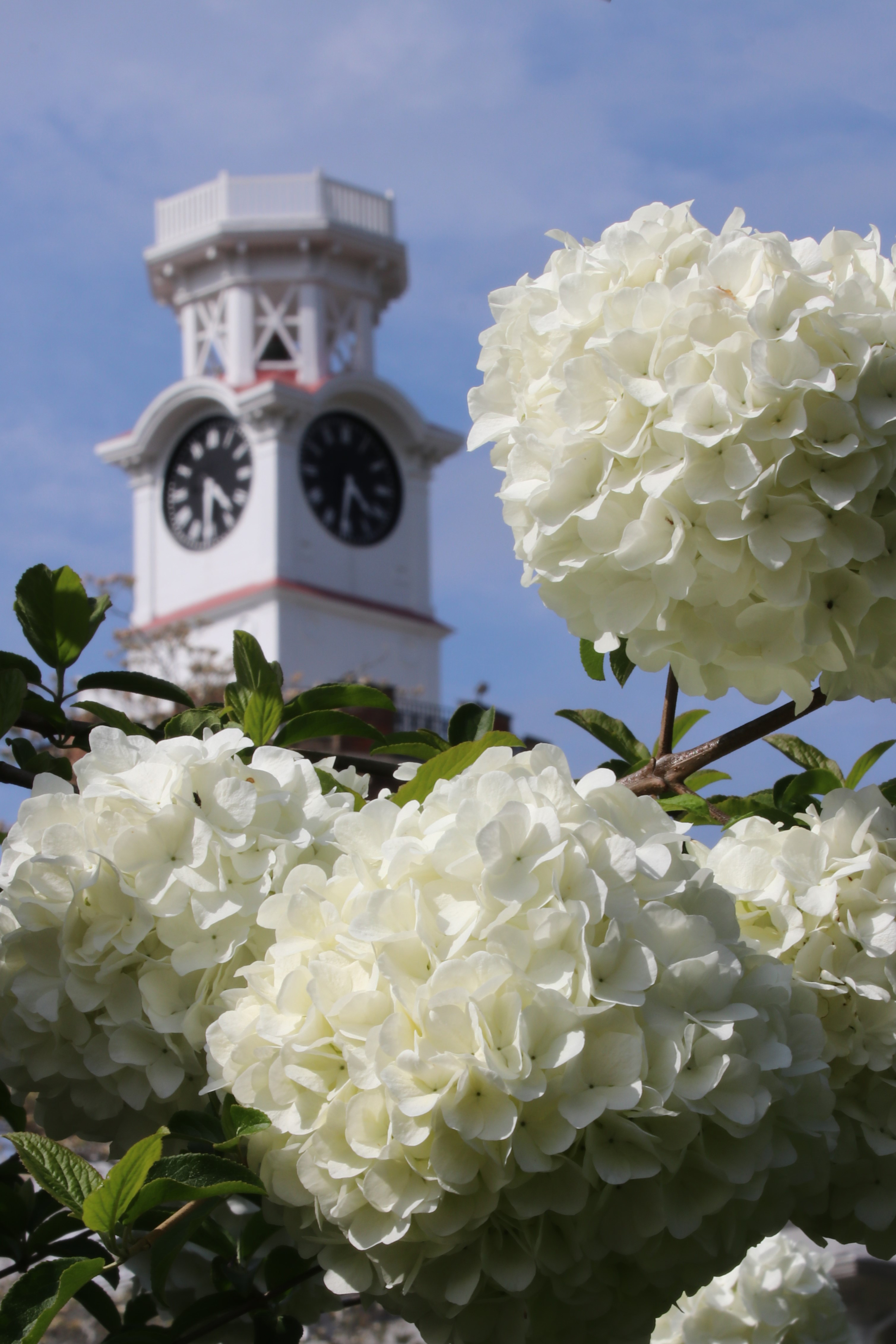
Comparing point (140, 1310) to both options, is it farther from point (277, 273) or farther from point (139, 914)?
point (277, 273)

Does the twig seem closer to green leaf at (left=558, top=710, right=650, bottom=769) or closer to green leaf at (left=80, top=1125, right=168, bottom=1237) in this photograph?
green leaf at (left=558, top=710, right=650, bottom=769)

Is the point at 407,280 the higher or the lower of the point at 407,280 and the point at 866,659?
the higher

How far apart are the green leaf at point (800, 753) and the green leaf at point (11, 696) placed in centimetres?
62

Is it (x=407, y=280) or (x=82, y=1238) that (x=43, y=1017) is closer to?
(x=82, y=1238)

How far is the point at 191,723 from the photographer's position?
4.07 ft

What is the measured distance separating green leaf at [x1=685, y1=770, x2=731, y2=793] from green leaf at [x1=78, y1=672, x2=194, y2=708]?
1.48 ft

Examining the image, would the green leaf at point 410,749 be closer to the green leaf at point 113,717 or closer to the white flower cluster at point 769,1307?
the green leaf at point 113,717

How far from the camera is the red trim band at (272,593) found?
21.5m

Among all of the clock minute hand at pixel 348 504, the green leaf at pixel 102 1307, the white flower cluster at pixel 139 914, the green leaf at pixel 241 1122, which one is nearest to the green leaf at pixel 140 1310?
the green leaf at pixel 102 1307

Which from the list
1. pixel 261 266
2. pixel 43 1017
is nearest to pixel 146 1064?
pixel 43 1017

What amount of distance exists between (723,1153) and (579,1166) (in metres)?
0.09

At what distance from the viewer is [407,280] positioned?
23062mm

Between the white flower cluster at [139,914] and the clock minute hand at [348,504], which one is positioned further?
the clock minute hand at [348,504]

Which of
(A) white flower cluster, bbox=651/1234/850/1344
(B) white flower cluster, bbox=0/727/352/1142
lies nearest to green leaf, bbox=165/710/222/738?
(B) white flower cluster, bbox=0/727/352/1142
